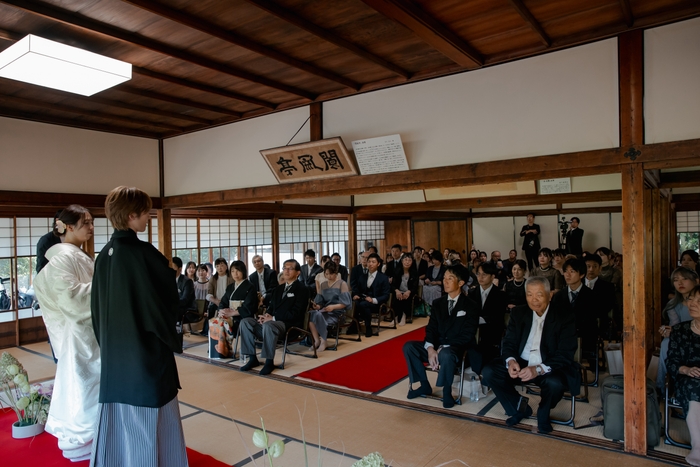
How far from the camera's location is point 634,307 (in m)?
3.16

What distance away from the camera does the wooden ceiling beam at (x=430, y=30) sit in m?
2.72

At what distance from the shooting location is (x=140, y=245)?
2.23 meters

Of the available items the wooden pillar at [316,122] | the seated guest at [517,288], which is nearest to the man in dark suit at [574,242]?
the seated guest at [517,288]

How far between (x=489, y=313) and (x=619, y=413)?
1538 mm

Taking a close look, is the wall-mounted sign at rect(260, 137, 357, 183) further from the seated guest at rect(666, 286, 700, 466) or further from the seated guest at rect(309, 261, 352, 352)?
the seated guest at rect(666, 286, 700, 466)

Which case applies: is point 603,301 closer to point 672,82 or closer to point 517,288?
point 517,288

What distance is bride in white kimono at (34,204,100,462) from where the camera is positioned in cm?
276

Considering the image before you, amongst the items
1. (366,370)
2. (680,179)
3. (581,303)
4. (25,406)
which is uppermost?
(680,179)

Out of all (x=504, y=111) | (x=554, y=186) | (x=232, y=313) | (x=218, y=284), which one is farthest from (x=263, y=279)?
(x=554, y=186)

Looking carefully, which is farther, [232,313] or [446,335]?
[232,313]

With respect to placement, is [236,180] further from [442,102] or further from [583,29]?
[583,29]

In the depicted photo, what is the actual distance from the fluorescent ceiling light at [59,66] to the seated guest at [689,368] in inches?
172

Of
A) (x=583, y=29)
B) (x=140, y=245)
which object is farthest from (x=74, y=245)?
(x=583, y=29)

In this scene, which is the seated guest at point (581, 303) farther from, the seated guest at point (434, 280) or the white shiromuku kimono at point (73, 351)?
the white shiromuku kimono at point (73, 351)
